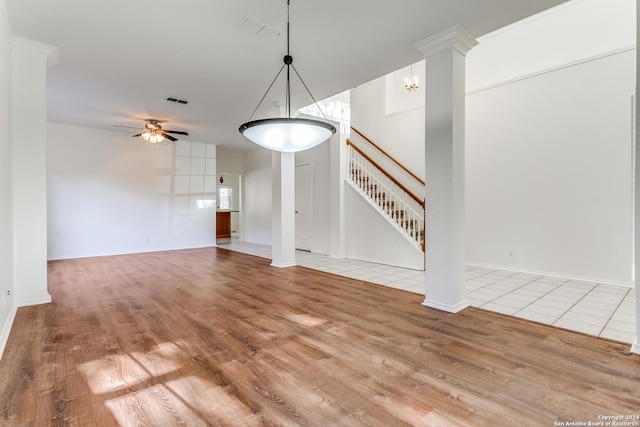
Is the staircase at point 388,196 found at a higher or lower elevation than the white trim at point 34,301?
higher

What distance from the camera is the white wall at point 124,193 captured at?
648 cm

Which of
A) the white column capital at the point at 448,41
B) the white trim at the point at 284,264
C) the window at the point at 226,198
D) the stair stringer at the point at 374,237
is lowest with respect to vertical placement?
the white trim at the point at 284,264

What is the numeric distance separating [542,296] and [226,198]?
11488 millimetres

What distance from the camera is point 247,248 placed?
26.7 feet

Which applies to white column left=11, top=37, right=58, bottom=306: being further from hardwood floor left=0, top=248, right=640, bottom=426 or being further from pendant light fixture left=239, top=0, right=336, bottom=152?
pendant light fixture left=239, top=0, right=336, bottom=152

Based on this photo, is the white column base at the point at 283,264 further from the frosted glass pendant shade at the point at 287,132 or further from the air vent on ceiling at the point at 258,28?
the air vent on ceiling at the point at 258,28

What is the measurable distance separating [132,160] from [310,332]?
271 inches

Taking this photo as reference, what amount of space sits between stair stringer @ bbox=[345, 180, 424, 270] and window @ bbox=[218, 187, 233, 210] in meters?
7.69

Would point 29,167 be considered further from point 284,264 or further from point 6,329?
point 284,264

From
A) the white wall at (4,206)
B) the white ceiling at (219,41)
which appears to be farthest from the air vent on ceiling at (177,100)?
the white wall at (4,206)

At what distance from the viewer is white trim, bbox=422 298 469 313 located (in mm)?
3104

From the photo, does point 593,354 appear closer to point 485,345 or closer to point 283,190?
point 485,345

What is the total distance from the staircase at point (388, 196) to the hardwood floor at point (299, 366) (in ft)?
7.03

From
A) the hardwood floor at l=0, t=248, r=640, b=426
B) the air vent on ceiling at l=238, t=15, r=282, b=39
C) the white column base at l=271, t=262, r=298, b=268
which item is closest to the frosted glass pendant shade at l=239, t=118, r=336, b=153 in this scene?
the air vent on ceiling at l=238, t=15, r=282, b=39
